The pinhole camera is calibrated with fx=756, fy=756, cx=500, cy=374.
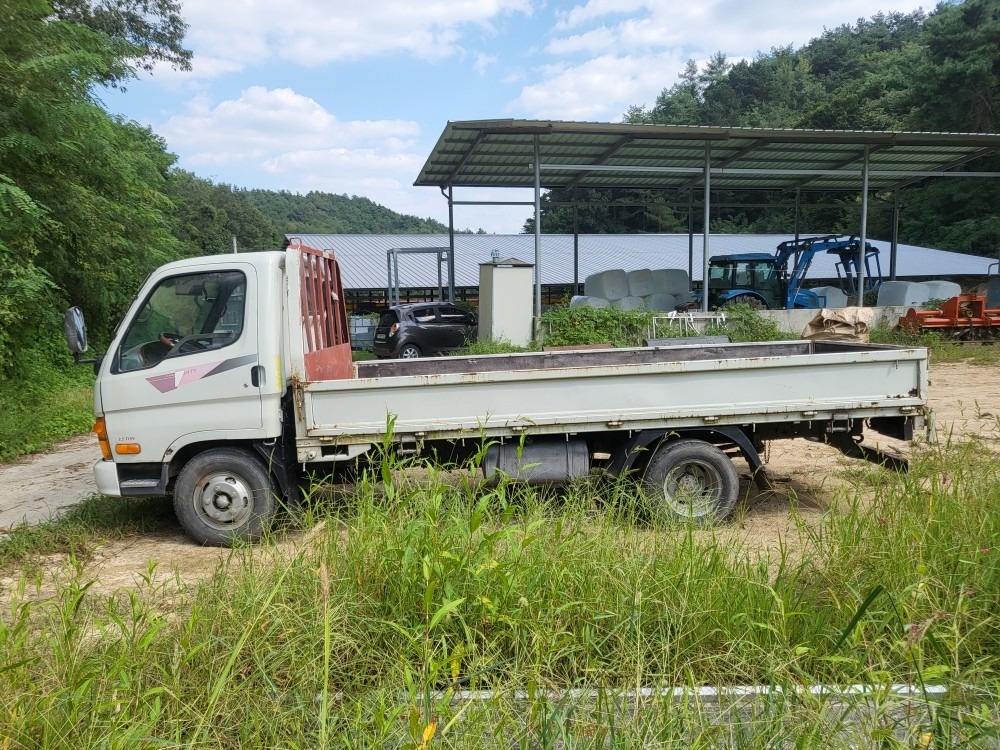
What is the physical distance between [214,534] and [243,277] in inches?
79.2

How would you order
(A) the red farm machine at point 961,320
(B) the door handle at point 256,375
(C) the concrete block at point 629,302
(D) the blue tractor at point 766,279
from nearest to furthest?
(B) the door handle at point 256,375 → (A) the red farm machine at point 961,320 → (D) the blue tractor at point 766,279 → (C) the concrete block at point 629,302

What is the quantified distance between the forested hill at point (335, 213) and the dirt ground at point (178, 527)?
75.0 meters

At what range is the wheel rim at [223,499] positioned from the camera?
5.88 m

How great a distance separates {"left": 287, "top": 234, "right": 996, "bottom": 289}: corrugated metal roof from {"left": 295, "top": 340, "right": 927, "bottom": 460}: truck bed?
23.8 metres

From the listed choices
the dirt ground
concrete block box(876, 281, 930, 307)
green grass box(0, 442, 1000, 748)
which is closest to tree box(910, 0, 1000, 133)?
concrete block box(876, 281, 930, 307)

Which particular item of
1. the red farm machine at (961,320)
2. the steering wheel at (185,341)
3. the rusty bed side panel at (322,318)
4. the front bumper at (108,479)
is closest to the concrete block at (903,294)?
the red farm machine at (961,320)

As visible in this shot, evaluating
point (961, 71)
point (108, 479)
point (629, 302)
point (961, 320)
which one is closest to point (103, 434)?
point (108, 479)

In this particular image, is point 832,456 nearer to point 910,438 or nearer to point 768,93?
point 910,438

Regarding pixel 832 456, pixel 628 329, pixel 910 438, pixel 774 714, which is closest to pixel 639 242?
pixel 628 329

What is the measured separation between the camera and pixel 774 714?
8.53ft

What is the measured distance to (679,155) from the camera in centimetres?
2078

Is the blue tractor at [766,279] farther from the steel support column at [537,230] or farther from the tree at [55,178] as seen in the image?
the tree at [55,178]

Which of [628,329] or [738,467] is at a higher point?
[628,329]

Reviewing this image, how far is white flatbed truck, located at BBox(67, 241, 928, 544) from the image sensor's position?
225 inches
